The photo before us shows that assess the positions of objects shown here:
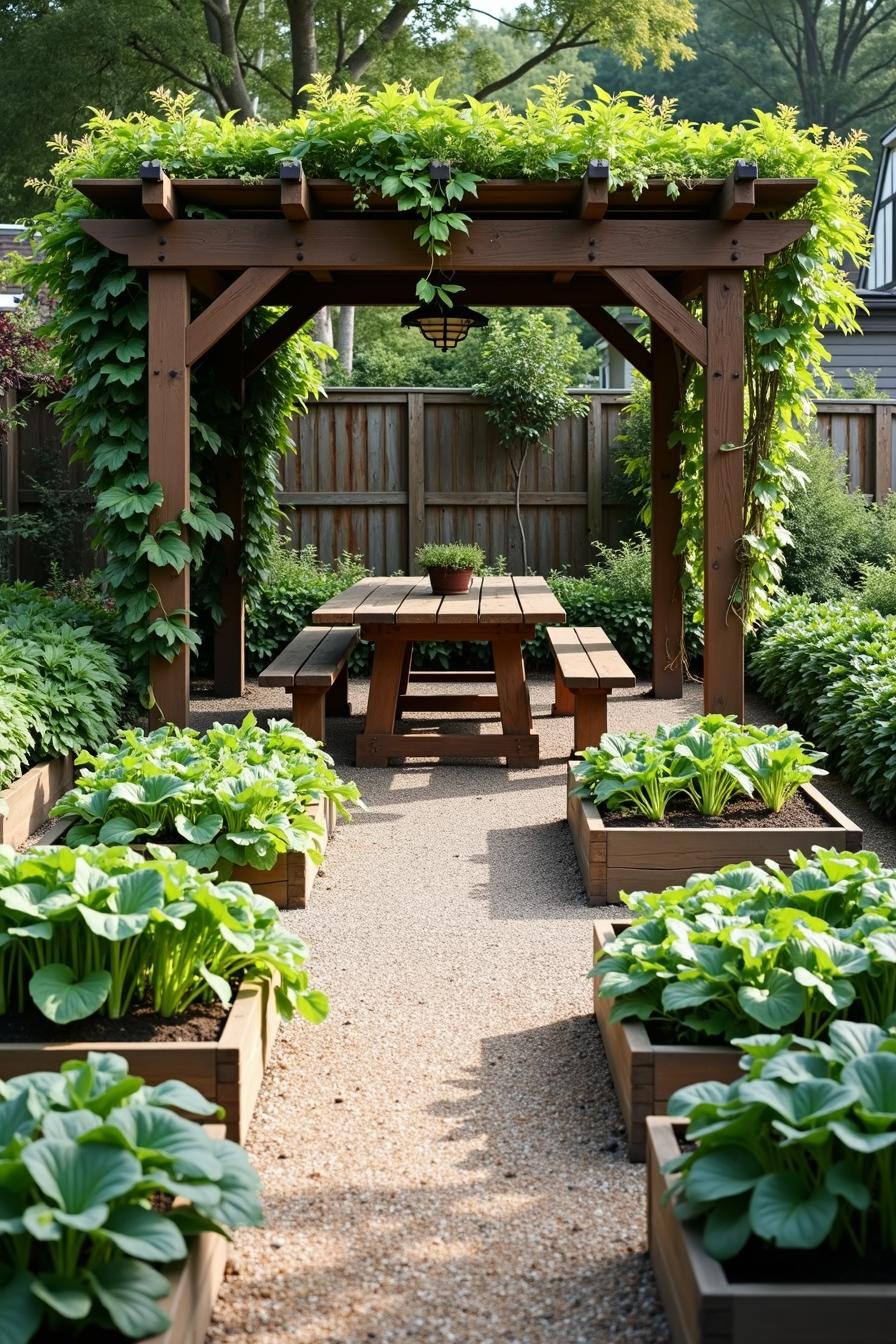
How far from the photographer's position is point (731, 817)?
551cm

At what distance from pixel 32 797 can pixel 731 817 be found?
110 inches

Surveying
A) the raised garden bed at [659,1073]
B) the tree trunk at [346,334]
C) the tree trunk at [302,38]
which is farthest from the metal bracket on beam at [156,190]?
the tree trunk at [346,334]

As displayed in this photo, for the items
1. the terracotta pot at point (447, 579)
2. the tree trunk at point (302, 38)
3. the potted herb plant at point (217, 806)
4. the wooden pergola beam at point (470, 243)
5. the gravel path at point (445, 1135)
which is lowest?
the gravel path at point (445, 1135)

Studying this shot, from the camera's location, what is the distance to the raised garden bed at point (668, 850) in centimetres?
521

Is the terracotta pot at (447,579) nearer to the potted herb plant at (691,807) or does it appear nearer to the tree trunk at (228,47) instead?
the potted herb plant at (691,807)

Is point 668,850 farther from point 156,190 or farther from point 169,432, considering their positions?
point 156,190

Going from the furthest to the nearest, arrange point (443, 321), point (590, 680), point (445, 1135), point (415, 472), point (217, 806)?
1. point (415, 472)
2. point (443, 321)
3. point (590, 680)
4. point (217, 806)
5. point (445, 1135)

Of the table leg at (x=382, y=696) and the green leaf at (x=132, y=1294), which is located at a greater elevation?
the table leg at (x=382, y=696)

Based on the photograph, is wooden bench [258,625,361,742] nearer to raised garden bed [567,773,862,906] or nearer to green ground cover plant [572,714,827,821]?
green ground cover plant [572,714,827,821]

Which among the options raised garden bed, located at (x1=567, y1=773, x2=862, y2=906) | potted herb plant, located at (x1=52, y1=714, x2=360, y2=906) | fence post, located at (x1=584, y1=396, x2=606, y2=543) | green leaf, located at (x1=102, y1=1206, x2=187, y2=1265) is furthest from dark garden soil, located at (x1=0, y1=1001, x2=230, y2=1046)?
fence post, located at (x1=584, y1=396, x2=606, y2=543)

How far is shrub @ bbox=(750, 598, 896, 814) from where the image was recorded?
6.58 meters

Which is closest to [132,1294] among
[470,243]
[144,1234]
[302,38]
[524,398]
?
[144,1234]

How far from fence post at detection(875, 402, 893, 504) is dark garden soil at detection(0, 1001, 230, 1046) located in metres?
10.1

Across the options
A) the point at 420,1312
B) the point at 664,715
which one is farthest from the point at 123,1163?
the point at 664,715
